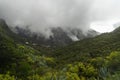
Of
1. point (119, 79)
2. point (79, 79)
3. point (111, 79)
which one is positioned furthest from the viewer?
point (79, 79)

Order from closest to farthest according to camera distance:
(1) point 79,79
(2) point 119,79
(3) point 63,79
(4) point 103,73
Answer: (2) point 119,79
(3) point 63,79
(4) point 103,73
(1) point 79,79

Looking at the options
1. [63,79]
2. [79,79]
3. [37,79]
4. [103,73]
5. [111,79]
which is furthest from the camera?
[79,79]

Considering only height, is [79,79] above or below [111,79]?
above

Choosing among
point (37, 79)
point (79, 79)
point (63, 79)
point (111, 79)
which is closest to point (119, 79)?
point (111, 79)

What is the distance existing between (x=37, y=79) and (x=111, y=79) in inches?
5931

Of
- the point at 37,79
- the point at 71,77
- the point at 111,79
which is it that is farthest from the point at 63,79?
the point at 71,77

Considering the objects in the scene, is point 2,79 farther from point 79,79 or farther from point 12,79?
point 79,79

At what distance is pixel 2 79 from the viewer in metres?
187

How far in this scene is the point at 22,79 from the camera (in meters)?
200

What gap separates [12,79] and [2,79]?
11933 millimetres

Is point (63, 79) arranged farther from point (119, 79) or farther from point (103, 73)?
point (119, 79)

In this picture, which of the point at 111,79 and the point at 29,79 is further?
the point at 29,79

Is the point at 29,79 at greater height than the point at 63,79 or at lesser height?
greater

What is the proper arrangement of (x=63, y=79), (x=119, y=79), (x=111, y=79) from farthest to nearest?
(x=63, y=79), (x=111, y=79), (x=119, y=79)
